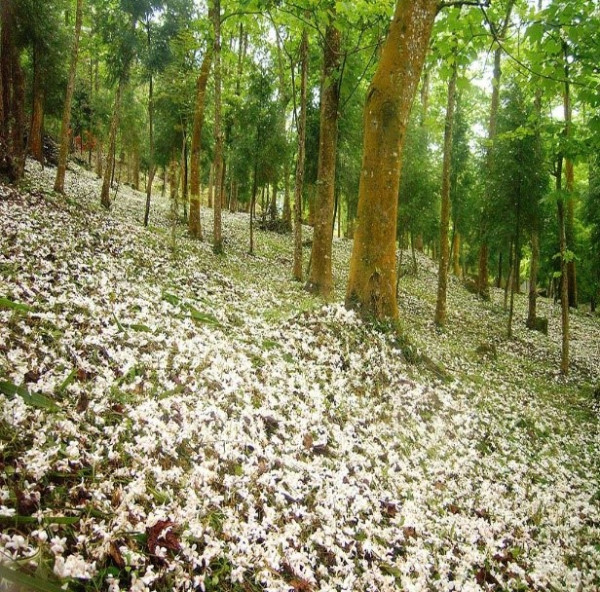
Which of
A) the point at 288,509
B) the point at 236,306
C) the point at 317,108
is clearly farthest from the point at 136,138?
the point at 288,509

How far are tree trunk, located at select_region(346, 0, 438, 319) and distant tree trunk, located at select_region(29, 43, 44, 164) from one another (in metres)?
18.4

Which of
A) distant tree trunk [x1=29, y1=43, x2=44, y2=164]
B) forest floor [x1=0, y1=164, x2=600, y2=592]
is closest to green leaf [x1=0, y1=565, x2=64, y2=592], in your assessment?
forest floor [x1=0, y1=164, x2=600, y2=592]

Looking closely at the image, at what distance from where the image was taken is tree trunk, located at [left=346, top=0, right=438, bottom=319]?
773 centimetres

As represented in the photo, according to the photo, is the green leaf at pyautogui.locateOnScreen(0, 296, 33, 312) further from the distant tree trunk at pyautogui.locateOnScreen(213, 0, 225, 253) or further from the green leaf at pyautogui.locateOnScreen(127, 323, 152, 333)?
the distant tree trunk at pyautogui.locateOnScreen(213, 0, 225, 253)

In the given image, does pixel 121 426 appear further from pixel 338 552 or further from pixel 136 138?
pixel 136 138

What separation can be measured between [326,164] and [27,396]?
9749 millimetres

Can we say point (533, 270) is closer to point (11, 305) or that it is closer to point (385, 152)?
point (385, 152)

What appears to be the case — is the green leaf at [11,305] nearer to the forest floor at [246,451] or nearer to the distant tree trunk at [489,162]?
the forest floor at [246,451]

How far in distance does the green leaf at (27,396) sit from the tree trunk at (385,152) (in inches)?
225

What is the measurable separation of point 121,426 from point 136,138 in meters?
31.1

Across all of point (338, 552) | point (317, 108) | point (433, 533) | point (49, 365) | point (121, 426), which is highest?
point (317, 108)

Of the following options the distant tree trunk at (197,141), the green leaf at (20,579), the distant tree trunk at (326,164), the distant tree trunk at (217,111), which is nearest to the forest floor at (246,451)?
the green leaf at (20,579)

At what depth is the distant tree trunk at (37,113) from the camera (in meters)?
20.0

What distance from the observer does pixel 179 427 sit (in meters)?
4.39
